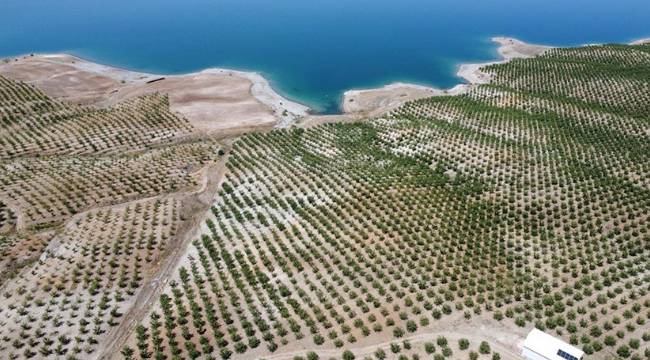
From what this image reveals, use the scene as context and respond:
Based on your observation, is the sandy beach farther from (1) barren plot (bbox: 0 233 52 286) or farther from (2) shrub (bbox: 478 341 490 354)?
(2) shrub (bbox: 478 341 490 354)

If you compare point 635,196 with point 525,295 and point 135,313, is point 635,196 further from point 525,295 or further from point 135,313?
point 135,313

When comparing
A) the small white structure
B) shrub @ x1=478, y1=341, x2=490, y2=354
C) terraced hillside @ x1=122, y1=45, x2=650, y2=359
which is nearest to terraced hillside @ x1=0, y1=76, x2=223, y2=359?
terraced hillside @ x1=122, y1=45, x2=650, y2=359

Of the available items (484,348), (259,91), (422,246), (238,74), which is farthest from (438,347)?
(238,74)

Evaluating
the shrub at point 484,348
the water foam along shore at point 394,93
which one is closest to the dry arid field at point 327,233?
the shrub at point 484,348

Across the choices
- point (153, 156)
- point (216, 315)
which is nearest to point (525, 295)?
point (216, 315)

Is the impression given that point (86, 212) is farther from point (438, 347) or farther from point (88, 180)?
point (438, 347)

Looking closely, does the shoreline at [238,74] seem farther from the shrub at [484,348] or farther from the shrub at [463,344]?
the shrub at [484,348]

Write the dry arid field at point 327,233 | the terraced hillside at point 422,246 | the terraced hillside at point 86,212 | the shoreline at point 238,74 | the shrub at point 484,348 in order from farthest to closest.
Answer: the shoreline at point 238,74 → the terraced hillside at point 86,212 → the dry arid field at point 327,233 → the terraced hillside at point 422,246 → the shrub at point 484,348
